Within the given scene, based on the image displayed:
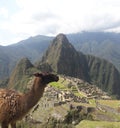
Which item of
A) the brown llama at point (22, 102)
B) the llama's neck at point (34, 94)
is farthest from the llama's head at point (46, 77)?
the llama's neck at point (34, 94)

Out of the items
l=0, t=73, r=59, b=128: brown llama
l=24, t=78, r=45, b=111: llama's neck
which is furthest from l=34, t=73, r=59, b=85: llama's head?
l=24, t=78, r=45, b=111: llama's neck

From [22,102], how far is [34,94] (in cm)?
53

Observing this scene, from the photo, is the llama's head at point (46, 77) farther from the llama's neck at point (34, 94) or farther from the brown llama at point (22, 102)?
the llama's neck at point (34, 94)

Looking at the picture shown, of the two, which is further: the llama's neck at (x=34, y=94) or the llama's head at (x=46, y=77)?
the llama's neck at (x=34, y=94)

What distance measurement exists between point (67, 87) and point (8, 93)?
86.1 meters

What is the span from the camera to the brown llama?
36.8 feet

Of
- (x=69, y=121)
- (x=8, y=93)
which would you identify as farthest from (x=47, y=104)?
(x=8, y=93)

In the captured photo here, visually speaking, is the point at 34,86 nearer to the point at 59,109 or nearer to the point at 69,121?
the point at 69,121

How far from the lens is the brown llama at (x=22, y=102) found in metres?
11.2

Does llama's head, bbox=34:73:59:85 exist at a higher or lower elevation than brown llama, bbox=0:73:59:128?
higher

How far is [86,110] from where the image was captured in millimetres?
52312

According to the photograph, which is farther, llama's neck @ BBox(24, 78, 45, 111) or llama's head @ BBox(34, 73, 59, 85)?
llama's neck @ BBox(24, 78, 45, 111)

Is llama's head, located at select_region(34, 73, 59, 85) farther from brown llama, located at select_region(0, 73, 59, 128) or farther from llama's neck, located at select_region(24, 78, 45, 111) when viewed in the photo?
llama's neck, located at select_region(24, 78, 45, 111)

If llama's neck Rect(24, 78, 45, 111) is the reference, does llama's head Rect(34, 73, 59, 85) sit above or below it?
above
